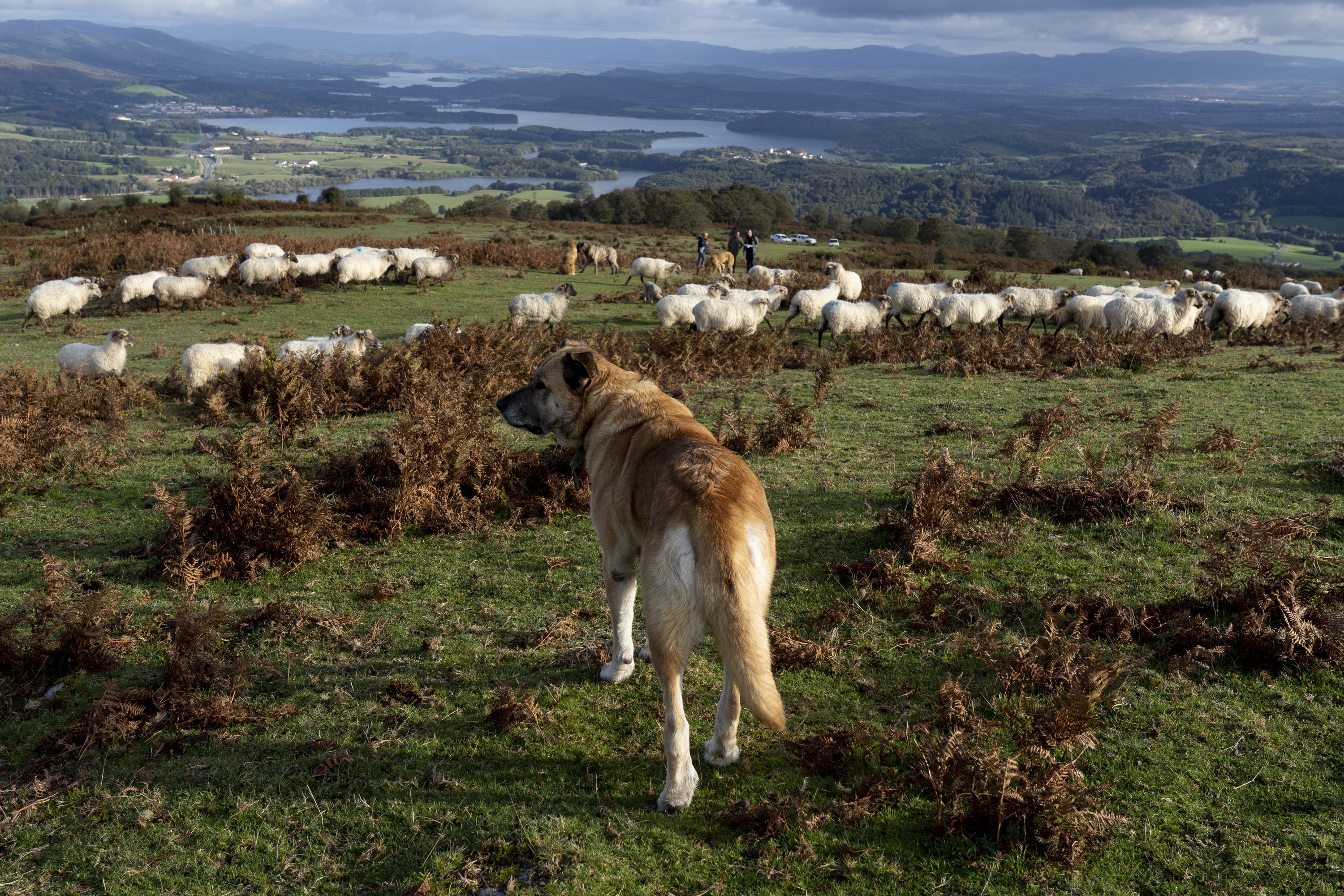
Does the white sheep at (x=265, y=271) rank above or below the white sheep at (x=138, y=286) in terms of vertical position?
above

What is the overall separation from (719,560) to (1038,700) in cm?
270

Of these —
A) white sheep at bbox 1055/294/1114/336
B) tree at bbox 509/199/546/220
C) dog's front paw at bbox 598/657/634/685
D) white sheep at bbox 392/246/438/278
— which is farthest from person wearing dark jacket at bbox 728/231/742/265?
dog's front paw at bbox 598/657/634/685

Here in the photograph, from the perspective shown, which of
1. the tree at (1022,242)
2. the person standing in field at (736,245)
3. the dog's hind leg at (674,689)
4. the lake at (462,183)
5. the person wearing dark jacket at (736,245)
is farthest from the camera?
the lake at (462,183)

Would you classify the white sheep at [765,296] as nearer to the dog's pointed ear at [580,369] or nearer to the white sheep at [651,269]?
the white sheep at [651,269]

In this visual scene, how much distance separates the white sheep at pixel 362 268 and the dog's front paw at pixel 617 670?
23.9 m

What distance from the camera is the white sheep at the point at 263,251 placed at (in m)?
26.6

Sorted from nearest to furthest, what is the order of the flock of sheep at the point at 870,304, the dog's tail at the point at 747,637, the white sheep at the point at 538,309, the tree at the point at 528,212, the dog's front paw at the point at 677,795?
the dog's tail at the point at 747,637 < the dog's front paw at the point at 677,795 < the flock of sheep at the point at 870,304 < the white sheep at the point at 538,309 < the tree at the point at 528,212

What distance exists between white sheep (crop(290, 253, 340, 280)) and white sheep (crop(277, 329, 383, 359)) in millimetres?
11177

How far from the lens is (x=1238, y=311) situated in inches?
809

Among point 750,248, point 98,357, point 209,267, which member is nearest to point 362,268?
point 209,267

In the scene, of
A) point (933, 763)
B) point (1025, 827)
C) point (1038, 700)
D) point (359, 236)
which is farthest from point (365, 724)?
point (359, 236)

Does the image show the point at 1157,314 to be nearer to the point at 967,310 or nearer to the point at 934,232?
the point at 967,310

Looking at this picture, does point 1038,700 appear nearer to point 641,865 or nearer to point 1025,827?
point 1025,827

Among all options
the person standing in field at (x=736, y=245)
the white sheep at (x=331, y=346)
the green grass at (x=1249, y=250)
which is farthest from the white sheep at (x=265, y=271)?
the green grass at (x=1249, y=250)
